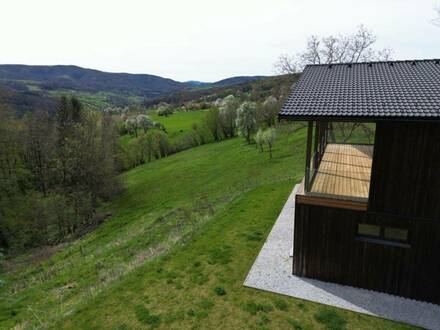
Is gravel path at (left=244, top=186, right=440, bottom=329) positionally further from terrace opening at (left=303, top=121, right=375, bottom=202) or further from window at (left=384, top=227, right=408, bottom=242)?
terrace opening at (left=303, top=121, right=375, bottom=202)

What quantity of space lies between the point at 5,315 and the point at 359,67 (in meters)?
14.1

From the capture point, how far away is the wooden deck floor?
26.9ft

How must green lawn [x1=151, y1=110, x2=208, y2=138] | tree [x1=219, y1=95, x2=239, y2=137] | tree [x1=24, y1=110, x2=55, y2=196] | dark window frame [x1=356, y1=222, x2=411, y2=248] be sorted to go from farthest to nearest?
green lawn [x1=151, y1=110, x2=208, y2=138] < tree [x1=219, y1=95, x2=239, y2=137] < tree [x1=24, y1=110, x2=55, y2=196] < dark window frame [x1=356, y1=222, x2=411, y2=248]

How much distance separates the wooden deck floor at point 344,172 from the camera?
8.20m

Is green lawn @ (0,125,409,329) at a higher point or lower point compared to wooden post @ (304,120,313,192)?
lower

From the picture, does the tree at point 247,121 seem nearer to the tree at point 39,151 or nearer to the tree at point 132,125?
the tree at point 132,125

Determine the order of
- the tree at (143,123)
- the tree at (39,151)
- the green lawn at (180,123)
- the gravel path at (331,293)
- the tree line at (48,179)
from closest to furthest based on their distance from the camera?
the gravel path at (331,293) < the tree line at (48,179) < the tree at (39,151) < the tree at (143,123) < the green lawn at (180,123)

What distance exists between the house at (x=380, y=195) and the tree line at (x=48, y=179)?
62.7ft

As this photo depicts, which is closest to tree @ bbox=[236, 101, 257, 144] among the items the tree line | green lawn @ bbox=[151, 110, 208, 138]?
green lawn @ bbox=[151, 110, 208, 138]

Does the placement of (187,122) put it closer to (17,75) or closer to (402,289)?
(402,289)

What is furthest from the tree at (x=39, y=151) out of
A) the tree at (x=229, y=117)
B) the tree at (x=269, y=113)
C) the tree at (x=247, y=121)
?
the tree at (x=229, y=117)

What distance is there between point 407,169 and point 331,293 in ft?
12.2

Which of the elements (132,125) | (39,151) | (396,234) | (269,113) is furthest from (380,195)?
(132,125)

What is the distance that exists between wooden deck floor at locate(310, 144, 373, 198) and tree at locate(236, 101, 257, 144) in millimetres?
30822
